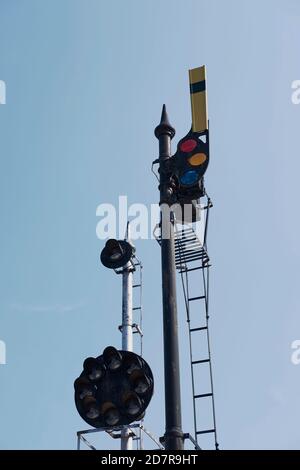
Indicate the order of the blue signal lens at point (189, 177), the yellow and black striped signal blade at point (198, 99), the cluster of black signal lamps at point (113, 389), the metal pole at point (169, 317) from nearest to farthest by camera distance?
the metal pole at point (169, 317), the cluster of black signal lamps at point (113, 389), the blue signal lens at point (189, 177), the yellow and black striped signal blade at point (198, 99)

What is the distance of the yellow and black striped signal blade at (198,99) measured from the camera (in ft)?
28.4

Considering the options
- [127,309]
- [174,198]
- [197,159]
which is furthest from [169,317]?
[127,309]

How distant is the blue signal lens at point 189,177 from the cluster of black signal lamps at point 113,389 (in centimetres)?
214

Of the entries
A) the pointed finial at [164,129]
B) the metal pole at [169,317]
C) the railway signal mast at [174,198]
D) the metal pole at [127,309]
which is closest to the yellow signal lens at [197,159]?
the railway signal mast at [174,198]

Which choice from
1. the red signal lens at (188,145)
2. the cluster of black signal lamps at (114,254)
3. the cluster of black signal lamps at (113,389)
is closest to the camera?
the cluster of black signal lamps at (113,389)

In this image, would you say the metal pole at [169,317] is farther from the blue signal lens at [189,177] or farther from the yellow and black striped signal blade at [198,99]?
the yellow and black striped signal blade at [198,99]

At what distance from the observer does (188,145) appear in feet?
27.3

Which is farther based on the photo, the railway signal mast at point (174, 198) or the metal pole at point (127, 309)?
the metal pole at point (127, 309)

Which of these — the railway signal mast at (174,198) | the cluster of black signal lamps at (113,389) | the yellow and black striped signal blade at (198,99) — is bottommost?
the cluster of black signal lamps at (113,389)

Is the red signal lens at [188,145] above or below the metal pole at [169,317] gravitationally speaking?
above

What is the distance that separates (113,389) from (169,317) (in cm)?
105

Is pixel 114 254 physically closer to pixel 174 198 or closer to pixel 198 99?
pixel 174 198
